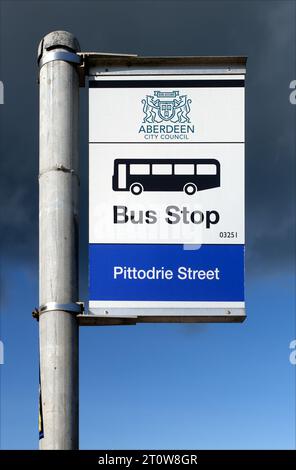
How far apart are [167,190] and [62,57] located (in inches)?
68.7

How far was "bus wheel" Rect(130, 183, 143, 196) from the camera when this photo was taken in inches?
404

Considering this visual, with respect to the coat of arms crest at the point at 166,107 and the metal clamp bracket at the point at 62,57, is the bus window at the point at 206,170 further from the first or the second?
the metal clamp bracket at the point at 62,57

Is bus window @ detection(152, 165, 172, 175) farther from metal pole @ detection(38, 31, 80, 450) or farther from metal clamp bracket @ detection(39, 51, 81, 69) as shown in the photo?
metal clamp bracket @ detection(39, 51, 81, 69)

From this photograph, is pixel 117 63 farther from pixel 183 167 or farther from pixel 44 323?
pixel 44 323

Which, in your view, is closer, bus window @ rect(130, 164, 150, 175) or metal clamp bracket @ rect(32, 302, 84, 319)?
metal clamp bracket @ rect(32, 302, 84, 319)

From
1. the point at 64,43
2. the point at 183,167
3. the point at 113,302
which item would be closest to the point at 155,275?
the point at 113,302

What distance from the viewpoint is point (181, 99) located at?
34.6 ft

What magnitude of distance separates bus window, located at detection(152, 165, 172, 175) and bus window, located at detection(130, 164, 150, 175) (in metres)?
0.06

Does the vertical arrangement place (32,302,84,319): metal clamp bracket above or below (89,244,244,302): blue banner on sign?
below

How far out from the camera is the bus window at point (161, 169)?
33.8 feet

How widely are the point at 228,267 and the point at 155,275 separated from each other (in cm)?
74

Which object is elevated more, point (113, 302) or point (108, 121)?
point (108, 121)

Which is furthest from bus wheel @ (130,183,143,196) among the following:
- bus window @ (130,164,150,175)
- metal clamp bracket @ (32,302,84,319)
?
metal clamp bracket @ (32,302,84,319)

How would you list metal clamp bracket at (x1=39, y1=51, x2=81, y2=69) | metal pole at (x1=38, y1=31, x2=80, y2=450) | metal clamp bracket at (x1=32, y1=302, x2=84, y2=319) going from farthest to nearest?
metal clamp bracket at (x1=39, y1=51, x2=81, y2=69) < metal clamp bracket at (x1=32, y1=302, x2=84, y2=319) < metal pole at (x1=38, y1=31, x2=80, y2=450)
